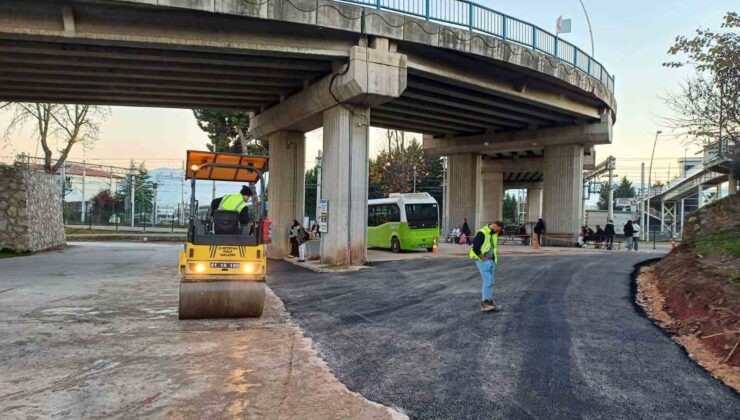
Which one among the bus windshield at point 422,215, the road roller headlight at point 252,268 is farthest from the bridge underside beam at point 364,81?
the road roller headlight at point 252,268

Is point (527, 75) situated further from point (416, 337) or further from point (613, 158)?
point (613, 158)

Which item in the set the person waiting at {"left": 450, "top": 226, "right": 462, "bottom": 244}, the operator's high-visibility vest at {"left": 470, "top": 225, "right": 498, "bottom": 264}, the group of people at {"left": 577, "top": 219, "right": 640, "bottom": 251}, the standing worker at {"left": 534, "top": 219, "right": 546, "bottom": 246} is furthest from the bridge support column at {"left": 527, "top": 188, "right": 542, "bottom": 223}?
the operator's high-visibility vest at {"left": 470, "top": 225, "right": 498, "bottom": 264}

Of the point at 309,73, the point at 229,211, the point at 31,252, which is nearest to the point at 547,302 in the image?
the point at 229,211

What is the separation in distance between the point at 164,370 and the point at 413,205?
67.9 ft

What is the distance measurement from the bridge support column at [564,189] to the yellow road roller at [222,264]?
25.4 metres

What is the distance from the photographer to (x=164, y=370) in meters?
6.49

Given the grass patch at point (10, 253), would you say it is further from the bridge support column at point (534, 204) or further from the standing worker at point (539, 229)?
the bridge support column at point (534, 204)

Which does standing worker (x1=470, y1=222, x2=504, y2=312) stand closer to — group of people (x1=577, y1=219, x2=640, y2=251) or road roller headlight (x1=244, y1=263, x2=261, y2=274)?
road roller headlight (x1=244, y1=263, x2=261, y2=274)

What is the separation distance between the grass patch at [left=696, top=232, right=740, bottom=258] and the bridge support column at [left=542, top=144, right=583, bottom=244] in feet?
55.9

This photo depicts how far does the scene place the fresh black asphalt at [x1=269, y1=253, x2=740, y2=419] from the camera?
5.36 metres

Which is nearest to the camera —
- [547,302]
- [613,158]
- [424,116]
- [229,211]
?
[229,211]

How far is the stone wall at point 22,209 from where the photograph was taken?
24594mm

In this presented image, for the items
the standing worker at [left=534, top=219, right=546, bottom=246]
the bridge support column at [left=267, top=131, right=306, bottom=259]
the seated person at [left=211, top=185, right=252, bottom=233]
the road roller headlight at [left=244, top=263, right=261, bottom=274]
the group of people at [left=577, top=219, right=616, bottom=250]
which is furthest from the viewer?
the group of people at [left=577, top=219, right=616, bottom=250]

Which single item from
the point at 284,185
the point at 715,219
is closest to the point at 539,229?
the point at 715,219
